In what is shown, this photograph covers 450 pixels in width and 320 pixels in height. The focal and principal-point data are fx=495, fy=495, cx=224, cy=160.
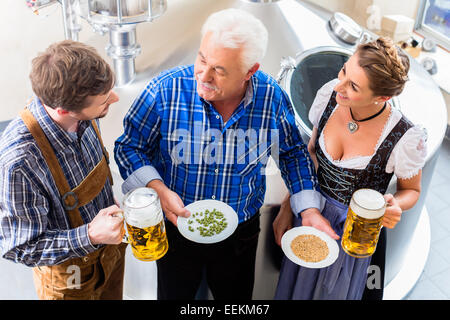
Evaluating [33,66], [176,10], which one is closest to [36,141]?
[33,66]

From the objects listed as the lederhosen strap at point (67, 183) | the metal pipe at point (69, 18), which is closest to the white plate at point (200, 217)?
the lederhosen strap at point (67, 183)

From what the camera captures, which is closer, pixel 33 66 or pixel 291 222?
pixel 33 66

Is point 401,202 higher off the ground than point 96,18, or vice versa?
point 96,18

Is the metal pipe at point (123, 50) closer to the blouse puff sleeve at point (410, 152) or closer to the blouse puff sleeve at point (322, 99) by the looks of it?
the blouse puff sleeve at point (322, 99)

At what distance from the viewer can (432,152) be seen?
102 inches

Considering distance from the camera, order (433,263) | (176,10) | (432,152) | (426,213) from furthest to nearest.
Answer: (426,213), (433,263), (176,10), (432,152)

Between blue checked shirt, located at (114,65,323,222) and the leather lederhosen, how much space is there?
16cm

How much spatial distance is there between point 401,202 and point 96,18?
152cm

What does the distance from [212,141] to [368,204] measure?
61 centimetres

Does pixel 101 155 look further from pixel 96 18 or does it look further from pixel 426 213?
pixel 426 213

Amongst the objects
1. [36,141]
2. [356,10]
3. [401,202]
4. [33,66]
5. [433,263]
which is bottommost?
[433,263]

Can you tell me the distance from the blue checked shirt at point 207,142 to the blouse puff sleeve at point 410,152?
1.07 feet

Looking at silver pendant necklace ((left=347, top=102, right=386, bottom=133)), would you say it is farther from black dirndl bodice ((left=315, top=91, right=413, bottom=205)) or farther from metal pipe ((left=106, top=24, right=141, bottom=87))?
metal pipe ((left=106, top=24, right=141, bottom=87))

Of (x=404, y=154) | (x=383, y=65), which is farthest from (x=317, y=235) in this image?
(x=383, y=65)
